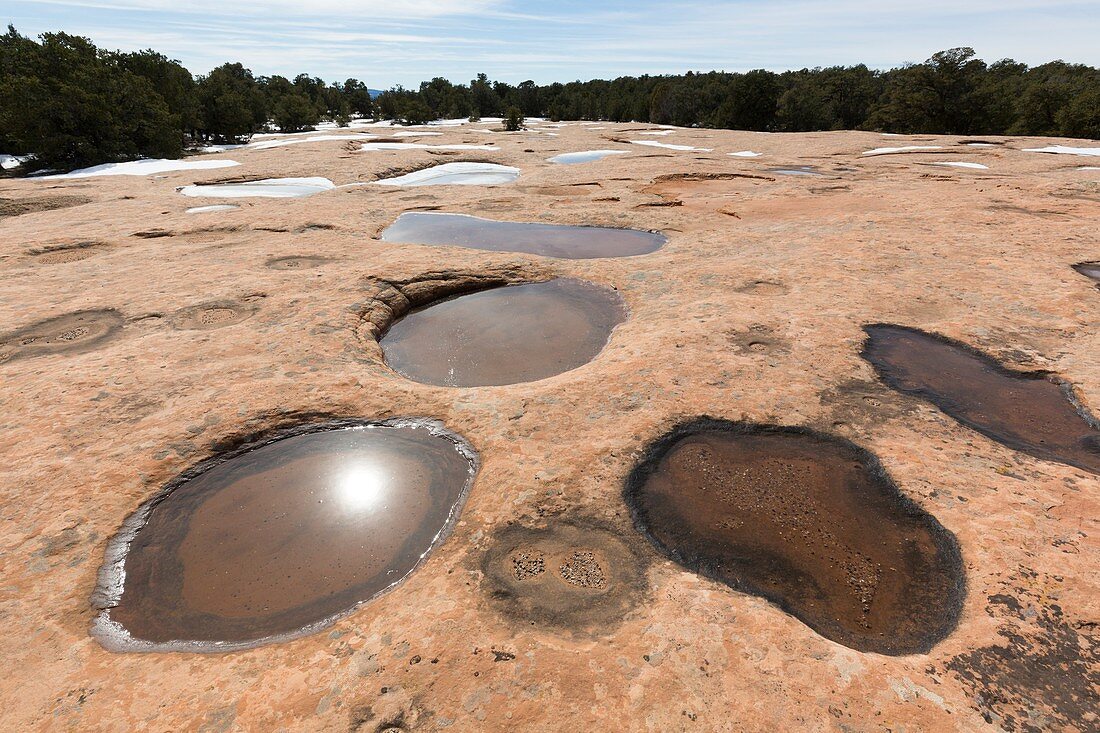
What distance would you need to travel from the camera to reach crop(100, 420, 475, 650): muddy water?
3.24 m

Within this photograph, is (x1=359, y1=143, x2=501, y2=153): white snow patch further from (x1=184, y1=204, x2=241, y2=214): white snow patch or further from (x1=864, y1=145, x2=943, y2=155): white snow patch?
(x1=864, y1=145, x2=943, y2=155): white snow patch

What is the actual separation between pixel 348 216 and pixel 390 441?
409 inches

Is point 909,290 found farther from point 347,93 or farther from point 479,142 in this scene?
point 347,93

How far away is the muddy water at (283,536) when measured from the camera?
3242mm

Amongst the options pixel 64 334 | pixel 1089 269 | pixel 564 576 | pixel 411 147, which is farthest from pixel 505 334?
pixel 411 147

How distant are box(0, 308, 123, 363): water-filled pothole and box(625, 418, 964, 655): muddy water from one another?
7.48 meters

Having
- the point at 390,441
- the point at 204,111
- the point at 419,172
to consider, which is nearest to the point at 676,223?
the point at 390,441

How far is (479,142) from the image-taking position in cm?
3238

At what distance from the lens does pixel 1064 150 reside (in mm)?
22562

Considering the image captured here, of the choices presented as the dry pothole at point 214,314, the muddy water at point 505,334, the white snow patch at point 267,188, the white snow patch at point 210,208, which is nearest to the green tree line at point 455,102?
the white snow patch at point 267,188

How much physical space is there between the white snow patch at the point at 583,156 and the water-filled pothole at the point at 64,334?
20072 millimetres

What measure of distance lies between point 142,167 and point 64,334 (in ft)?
74.5

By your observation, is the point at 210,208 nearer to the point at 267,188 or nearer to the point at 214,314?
the point at 267,188

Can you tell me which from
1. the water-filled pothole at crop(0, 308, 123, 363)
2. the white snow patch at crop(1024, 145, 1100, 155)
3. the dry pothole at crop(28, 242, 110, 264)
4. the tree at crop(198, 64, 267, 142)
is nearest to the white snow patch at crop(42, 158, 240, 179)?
the dry pothole at crop(28, 242, 110, 264)
